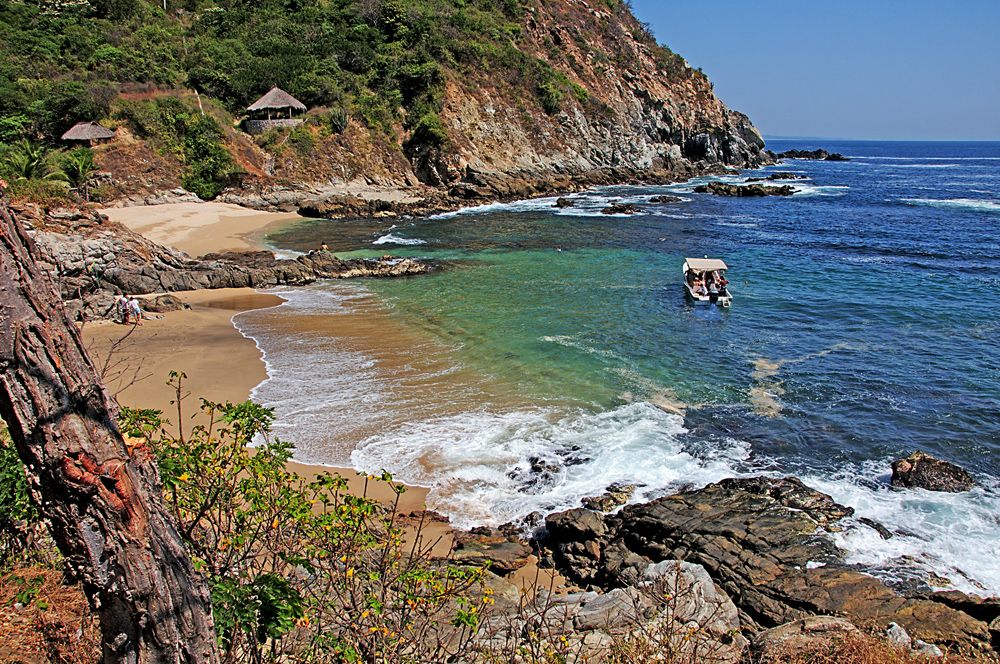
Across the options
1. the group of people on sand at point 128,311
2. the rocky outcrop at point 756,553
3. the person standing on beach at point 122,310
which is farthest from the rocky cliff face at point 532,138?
the rocky outcrop at point 756,553

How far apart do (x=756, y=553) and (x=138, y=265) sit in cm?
2300

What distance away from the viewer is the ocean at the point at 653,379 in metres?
11.6

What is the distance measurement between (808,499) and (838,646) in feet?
17.9

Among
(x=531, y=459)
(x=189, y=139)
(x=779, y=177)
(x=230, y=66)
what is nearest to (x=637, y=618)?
(x=531, y=459)

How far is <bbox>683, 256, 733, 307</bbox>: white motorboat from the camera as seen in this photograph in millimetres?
23922

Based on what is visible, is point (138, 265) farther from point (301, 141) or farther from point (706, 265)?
point (301, 141)

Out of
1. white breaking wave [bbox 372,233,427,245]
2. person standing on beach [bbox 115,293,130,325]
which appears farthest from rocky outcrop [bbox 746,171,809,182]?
person standing on beach [bbox 115,293,130,325]

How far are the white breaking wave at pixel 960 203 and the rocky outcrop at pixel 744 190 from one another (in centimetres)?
1012

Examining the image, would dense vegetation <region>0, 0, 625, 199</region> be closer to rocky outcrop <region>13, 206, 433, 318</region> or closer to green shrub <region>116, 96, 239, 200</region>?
green shrub <region>116, 96, 239, 200</region>

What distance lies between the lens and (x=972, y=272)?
1143 inches

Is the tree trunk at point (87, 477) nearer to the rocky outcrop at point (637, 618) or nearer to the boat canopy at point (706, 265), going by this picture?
the rocky outcrop at point (637, 618)

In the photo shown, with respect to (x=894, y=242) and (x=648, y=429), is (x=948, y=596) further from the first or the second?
(x=894, y=242)

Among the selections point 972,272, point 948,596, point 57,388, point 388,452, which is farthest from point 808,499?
point 972,272

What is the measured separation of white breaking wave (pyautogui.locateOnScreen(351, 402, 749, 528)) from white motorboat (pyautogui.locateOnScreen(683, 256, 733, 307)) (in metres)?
10.9
